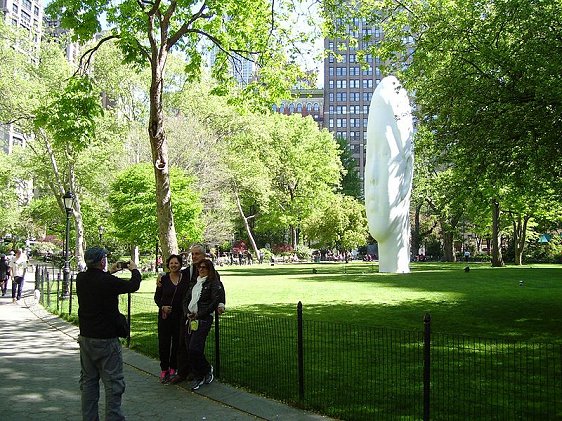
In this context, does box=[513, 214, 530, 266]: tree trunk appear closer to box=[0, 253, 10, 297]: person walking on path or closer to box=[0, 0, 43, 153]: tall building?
box=[0, 253, 10, 297]: person walking on path

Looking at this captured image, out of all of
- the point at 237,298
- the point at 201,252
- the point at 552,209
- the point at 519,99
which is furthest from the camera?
the point at 552,209

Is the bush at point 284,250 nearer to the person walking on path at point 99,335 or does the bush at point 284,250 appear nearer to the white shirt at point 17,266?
the white shirt at point 17,266

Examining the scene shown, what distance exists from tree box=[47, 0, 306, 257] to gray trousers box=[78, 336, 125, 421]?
7423mm

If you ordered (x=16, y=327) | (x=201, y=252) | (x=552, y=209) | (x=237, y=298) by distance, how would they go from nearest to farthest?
(x=201, y=252)
(x=16, y=327)
(x=237, y=298)
(x=552, y=209)

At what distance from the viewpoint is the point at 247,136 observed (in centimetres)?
4900

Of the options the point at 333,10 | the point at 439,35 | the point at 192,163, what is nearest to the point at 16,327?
the point at 333,10

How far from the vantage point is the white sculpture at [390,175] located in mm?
31703

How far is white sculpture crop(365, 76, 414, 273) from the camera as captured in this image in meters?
31.7

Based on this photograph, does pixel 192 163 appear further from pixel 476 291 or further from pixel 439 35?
pixel 439 35

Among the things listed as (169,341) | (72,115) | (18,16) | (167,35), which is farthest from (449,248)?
(18,16)

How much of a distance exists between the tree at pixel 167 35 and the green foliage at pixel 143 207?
566 inches

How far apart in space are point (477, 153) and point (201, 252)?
8111 millimetres

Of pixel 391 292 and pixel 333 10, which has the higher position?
pixel 333 10

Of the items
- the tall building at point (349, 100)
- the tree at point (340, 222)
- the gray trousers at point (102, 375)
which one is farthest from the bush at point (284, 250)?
the tall building at point (349, 100)
